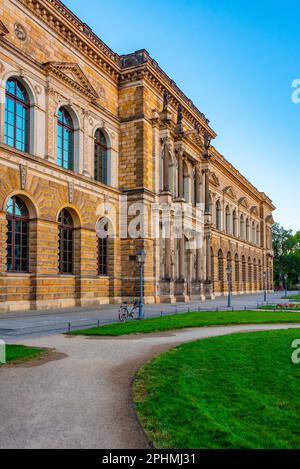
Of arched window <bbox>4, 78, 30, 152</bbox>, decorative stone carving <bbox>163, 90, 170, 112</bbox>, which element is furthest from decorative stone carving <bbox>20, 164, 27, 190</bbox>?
decorative stone carving <bbox>163, 90, 170, 112</bbox>

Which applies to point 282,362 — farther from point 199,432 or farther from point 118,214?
point 118,214

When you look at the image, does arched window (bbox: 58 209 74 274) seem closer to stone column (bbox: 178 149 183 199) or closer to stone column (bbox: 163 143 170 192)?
stone column (bbox: 163 143 170 192)

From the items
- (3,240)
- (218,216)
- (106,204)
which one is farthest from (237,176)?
(3,240)

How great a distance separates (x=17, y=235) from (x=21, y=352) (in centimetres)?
1331

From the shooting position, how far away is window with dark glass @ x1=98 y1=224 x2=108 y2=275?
101 feet

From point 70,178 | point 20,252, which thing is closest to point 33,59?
point 70,178

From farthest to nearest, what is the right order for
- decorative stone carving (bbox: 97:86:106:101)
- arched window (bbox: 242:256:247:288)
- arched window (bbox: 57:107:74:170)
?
arched window (bbox: 242:256:247:288) → decorative stone carving (bbox: 97:86:106:101) → arched window (bbox: 57:107:74:170)

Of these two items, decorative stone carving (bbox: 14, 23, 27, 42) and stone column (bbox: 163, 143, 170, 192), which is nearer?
decorative stone carving (bbox: 14, 23, 27, 42)

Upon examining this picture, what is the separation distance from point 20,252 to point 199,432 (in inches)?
761

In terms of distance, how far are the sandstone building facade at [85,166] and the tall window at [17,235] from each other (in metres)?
0.05

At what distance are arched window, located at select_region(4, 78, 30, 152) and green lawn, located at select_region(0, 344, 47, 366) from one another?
46.4ft

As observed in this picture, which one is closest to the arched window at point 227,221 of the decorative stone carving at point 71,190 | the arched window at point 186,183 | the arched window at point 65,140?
the arched window at point 186,183

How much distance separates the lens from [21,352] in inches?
417

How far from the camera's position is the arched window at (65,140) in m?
27.1
